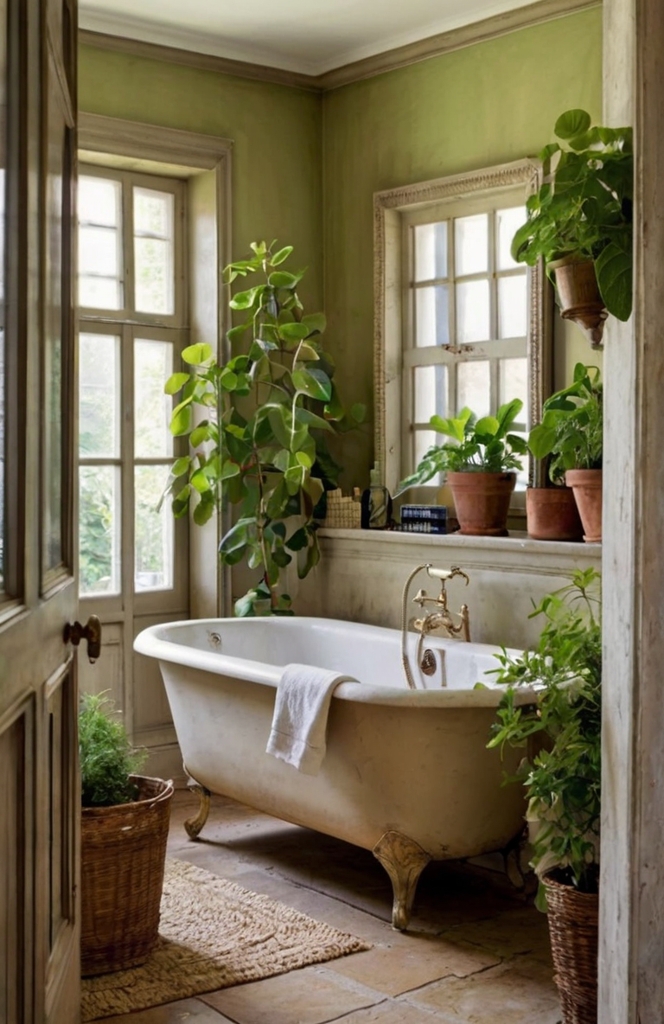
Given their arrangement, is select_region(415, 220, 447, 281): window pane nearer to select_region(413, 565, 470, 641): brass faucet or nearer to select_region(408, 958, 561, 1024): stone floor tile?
select_region(413, 565, 470, 641): brass faucet

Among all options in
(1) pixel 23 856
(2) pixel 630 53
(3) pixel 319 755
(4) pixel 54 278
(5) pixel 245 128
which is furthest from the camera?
(5) pixel 245 128

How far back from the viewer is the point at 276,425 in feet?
16.1

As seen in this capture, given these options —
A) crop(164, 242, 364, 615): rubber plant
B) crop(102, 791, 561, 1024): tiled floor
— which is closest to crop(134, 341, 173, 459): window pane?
crop(164, 242, 364, 615): rubber plant

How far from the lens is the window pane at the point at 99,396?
16.6ft

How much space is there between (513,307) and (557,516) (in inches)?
37.4

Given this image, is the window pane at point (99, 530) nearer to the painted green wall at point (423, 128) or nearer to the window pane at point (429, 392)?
the painted green wall at point (423, 128)

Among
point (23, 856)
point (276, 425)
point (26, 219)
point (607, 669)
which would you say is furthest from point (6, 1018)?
point (276, 425)

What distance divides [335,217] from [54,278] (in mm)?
3426

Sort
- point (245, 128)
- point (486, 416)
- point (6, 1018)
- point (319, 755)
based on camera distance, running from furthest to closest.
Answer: point (245, 128) → point (486, 416) → point (319, 755) → point (6, 1018)

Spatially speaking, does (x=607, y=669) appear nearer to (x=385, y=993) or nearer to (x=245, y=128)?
(x=385, y=993)

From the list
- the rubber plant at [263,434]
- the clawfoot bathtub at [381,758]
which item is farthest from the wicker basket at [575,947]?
the rubber plant at [263,434]

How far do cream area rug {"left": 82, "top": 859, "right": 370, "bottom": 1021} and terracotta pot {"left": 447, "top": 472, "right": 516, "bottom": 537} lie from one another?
1545 millimetres

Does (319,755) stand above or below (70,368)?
below

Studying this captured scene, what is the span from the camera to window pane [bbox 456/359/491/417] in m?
4.90
